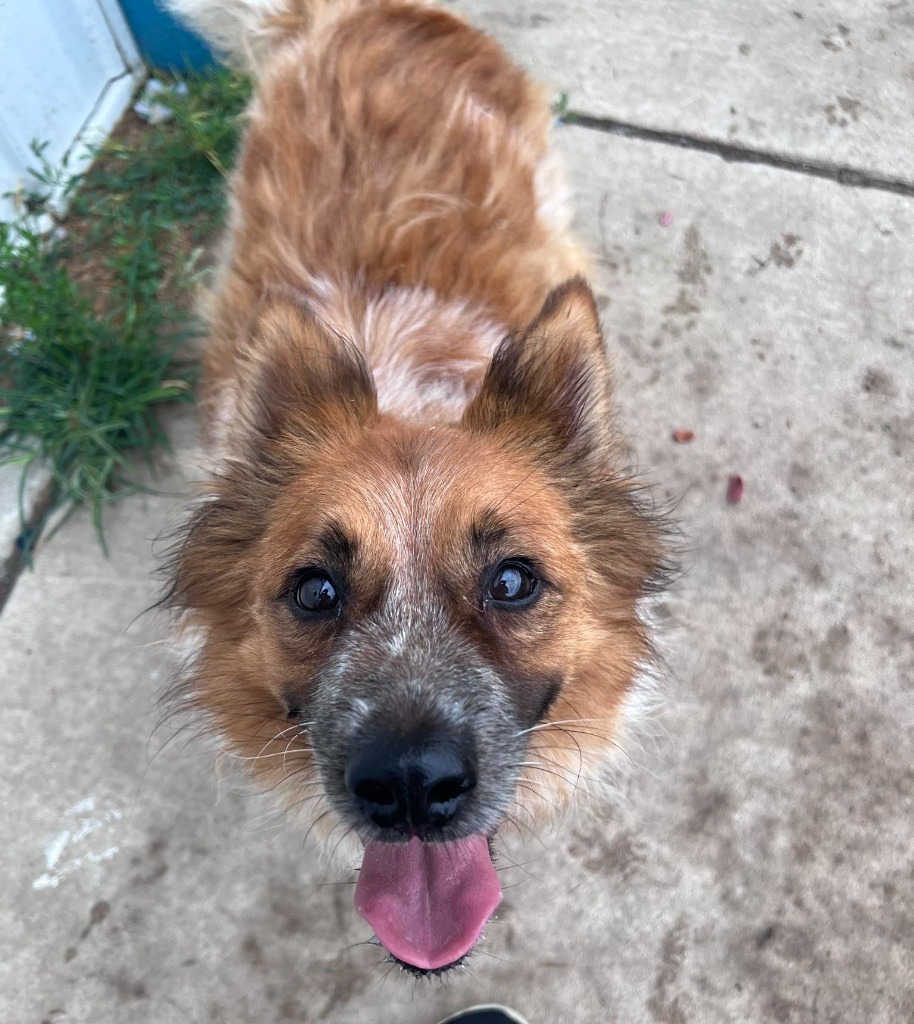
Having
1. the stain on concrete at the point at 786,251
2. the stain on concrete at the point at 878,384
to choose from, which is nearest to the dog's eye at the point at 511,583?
the stain on concrete at the point at 878,384

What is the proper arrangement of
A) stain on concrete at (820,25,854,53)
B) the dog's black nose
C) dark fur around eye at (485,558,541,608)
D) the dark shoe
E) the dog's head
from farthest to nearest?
stain on concrete at (820,25,854,53)
the dark shoe
dark fur around eye at (485,558,541,608)
the dog's head
the dog's black nose

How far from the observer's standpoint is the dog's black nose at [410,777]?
1509 mm

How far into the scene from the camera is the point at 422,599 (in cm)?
176

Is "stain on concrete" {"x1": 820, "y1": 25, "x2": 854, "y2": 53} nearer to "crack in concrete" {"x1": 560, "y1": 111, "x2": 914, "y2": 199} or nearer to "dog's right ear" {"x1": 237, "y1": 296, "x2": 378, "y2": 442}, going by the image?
"crack in concrete" {"x1": 560, "y1": 111, "x2": 914, "y2": 199}

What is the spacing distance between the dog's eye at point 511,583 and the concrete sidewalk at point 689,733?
50.5 inches

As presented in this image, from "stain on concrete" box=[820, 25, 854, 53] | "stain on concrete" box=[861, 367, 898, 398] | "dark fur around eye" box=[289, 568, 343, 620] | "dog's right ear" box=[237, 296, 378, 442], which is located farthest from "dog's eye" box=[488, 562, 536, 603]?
"stain on concrete" box=[820, 25, 854, 53]

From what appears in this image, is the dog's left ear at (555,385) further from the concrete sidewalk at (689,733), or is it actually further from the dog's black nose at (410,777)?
the concrete sidewalk at (689,733)

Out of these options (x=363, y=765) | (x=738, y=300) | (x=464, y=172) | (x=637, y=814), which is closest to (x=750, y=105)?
(x=738, y=300)

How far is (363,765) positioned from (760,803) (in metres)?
1.84

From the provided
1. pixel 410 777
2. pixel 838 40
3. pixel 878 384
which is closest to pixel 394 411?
pixel 410 777

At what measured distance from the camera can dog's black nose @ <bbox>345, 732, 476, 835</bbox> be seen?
4.95ft

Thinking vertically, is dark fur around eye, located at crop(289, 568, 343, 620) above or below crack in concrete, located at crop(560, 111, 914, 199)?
above

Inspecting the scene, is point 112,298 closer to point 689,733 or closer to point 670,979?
point 689,733

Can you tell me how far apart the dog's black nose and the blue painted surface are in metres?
4.09
